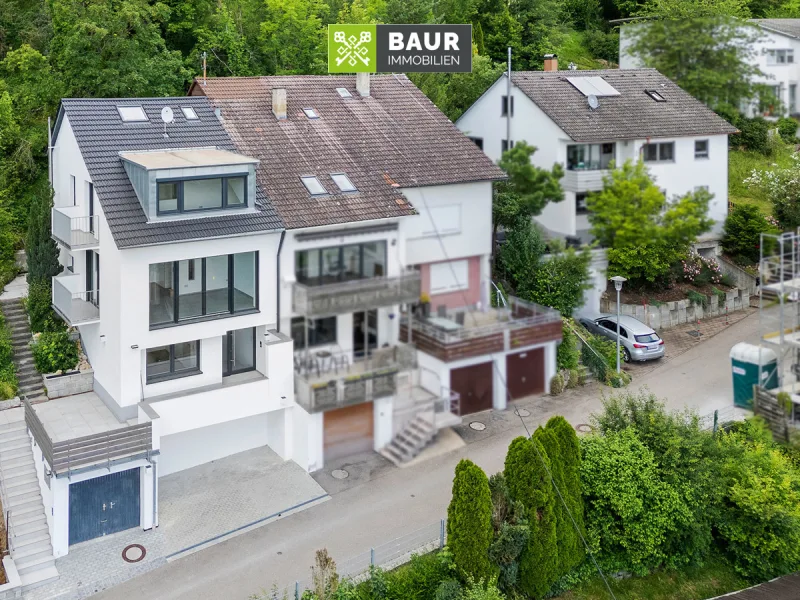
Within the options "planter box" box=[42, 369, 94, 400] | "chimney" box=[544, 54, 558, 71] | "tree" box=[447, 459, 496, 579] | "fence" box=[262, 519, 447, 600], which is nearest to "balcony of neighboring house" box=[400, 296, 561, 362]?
"chimney" box=[544, 54, 558, 71]

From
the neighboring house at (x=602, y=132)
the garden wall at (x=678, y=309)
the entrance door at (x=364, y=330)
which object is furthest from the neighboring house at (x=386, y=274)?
the garden wall at (x=678, y=309)

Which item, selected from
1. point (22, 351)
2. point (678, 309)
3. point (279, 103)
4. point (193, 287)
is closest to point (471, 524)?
point (678, 309)

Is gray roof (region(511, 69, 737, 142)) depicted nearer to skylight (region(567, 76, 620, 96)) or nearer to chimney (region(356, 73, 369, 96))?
skylight (region(567, 76, 620, 96))

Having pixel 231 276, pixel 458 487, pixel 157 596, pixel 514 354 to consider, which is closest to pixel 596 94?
pixel 514 354

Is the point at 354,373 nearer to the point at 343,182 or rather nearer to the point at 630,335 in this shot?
the point at 343,182

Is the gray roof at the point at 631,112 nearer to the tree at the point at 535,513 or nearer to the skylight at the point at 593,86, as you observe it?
the skylight at the point at 593,86

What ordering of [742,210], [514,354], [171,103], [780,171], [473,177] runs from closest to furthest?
1. [514,354]
2. [473,177]
3. [742,210]
4. [780,171]
5. [171,103]

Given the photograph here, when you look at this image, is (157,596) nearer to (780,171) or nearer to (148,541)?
(148,541)
